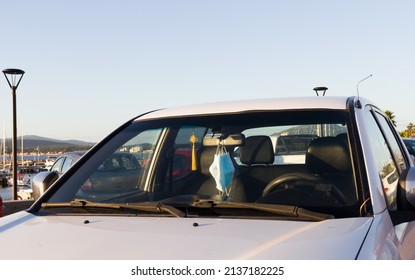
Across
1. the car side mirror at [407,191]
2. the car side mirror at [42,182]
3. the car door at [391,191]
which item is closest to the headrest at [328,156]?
the car door at [391,191]

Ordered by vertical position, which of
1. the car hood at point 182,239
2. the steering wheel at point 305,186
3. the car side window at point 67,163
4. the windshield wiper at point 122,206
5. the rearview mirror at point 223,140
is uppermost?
the rearview mirror at point 223,140

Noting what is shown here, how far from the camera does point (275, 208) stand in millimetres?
2406

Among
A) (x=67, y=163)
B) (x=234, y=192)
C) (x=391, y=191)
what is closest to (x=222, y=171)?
(x=234, y=192)

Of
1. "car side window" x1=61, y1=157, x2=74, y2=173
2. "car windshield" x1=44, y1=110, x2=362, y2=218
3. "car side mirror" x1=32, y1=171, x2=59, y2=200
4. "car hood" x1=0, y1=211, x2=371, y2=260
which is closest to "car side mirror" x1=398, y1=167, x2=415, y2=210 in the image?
"car windshield" x1=44, y1=110, x2=362, y2=218

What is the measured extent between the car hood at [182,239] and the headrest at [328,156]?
0.60m

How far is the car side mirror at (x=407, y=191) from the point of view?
2.46 meters

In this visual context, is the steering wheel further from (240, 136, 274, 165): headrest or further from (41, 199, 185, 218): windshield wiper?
(240, 136, 274, 165): headrest

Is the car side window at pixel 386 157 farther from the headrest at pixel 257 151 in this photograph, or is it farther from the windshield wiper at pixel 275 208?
the headrest at pixel 257 151

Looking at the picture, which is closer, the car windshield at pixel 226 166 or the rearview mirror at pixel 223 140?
the car windshield at pixel 226 166

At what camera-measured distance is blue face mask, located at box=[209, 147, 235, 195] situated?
301 centimetres

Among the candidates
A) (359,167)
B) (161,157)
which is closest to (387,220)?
(359,167)

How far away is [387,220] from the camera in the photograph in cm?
237
